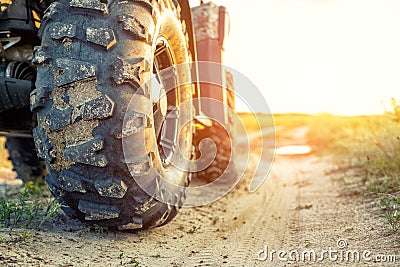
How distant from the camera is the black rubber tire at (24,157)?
527 centimetres

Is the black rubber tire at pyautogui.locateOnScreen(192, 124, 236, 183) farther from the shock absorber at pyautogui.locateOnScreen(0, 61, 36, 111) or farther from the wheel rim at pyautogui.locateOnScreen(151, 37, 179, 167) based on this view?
the shock absorber at pyautogui.locateOnScreen(0, 61, 36, 111)

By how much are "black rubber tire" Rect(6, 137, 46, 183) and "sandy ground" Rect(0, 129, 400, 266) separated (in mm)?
1923

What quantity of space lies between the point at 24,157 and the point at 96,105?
3.11 meters

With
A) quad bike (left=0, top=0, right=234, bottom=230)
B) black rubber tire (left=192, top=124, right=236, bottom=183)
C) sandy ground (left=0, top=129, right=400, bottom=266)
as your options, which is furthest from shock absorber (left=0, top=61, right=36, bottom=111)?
black rubber tire (left=192, top=124, right=236, bottom=183)

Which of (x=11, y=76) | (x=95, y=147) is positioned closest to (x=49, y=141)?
(x=95, y=147)

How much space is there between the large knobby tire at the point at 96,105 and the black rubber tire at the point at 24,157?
8.75 feet

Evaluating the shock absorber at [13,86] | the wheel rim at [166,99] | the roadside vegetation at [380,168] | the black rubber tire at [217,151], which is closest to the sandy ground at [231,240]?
the roadside vegetation at [380,168]

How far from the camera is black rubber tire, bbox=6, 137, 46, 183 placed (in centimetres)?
527

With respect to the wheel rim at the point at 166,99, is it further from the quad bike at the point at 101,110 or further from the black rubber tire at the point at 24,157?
the black rubber tire at the point at 24,157

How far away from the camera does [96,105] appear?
2.50 meters

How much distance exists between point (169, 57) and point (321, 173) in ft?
13.9

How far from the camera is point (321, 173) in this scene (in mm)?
6980

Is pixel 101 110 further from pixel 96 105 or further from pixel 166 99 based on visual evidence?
pixel 166 99

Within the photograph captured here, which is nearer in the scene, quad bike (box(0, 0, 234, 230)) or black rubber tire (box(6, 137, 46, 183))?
quad bike (box(0, 0, 234, 230))
